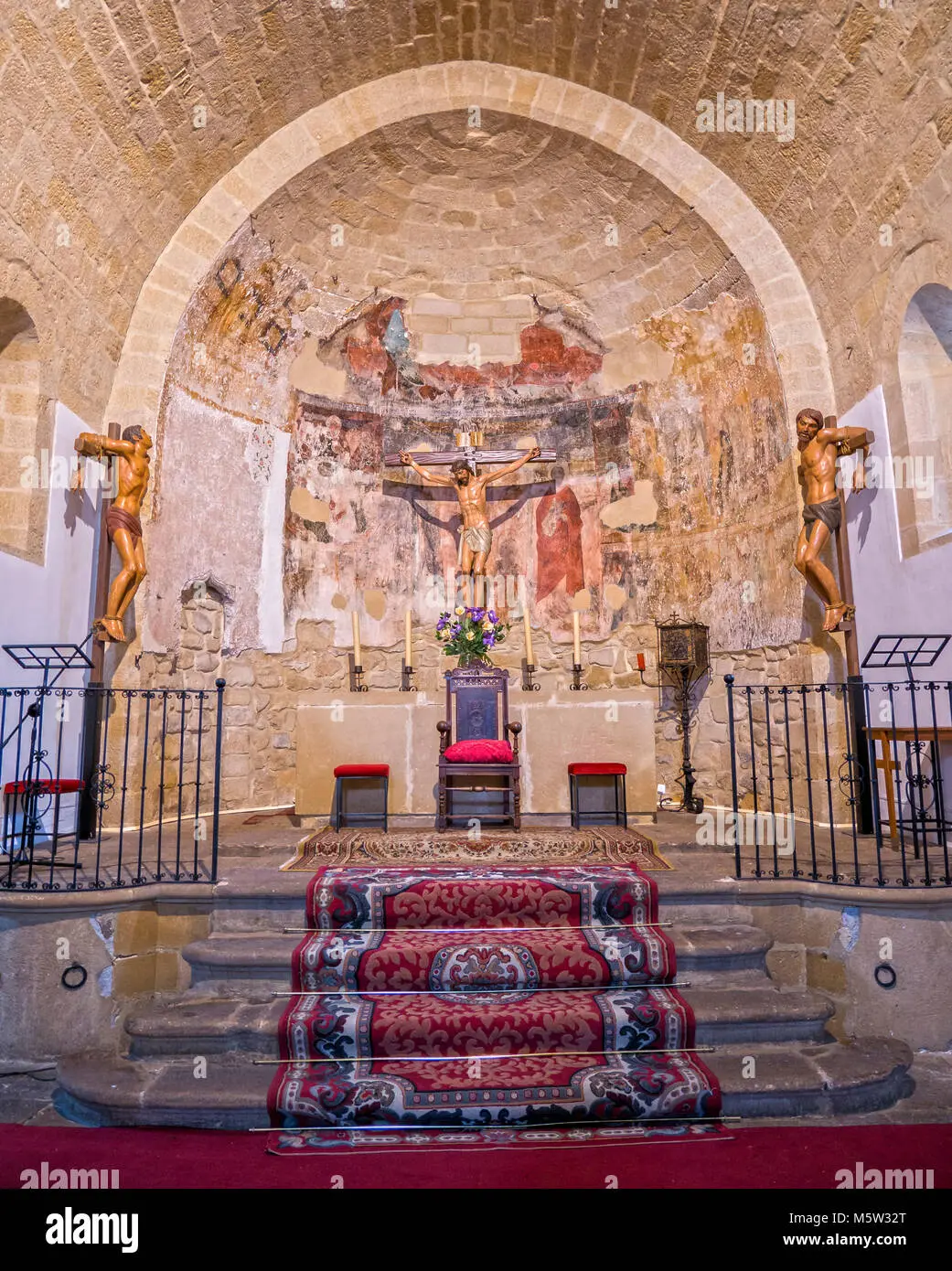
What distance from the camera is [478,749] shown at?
6633 mm

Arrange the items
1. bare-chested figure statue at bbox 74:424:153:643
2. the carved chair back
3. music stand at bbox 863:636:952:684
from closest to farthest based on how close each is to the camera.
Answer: music stand at bbox 863:636:952:684, bare-chested figure statue at bbox 74:424:153:643, the carved chair back

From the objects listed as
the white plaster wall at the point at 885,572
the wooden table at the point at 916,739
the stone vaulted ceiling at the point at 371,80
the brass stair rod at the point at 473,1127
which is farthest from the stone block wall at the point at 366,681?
the brass stair rod at the point at 473,1127

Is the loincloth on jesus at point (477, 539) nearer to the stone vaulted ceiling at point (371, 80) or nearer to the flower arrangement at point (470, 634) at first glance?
the flower arrangement at point (470, 634)

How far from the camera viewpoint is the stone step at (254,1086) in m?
3.48

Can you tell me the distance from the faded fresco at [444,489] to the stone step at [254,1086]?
4.61 meters

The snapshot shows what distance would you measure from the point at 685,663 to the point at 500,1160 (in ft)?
19.7

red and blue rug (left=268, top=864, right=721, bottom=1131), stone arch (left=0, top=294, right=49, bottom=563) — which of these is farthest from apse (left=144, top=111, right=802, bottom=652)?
red and blue rug (left=268, top=864, right=721, bottom=1131)

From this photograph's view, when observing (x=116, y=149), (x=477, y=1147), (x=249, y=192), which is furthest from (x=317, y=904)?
(x=249, y=192)

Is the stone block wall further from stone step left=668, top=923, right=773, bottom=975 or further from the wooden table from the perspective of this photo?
stone step left=668, top=923, right=773, bottom=975

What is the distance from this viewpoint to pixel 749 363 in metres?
8.33

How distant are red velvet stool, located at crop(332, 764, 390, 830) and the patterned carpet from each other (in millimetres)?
567

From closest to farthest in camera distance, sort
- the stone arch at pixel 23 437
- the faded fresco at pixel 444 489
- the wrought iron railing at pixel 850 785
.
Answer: the wrought iron railing at pixel 850 785 < the stone arch at pixel 23 437 < the faded fresco at pixel 444 489

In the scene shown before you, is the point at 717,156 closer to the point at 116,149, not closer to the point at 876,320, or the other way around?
the point at 876,320

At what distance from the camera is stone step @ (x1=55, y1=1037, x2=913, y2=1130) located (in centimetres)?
348
